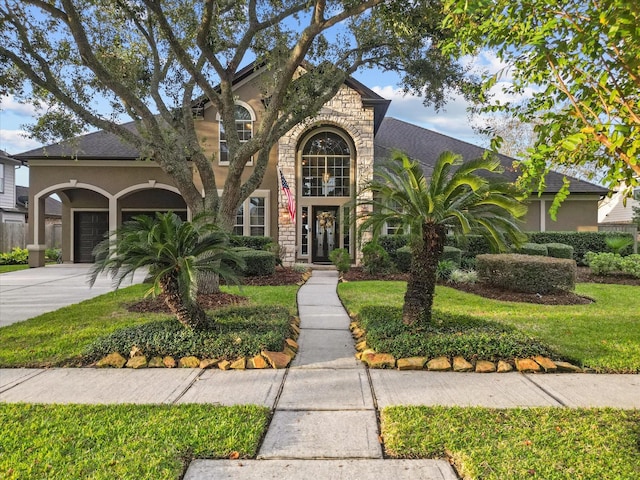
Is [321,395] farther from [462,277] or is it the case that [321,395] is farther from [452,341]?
[462,277]

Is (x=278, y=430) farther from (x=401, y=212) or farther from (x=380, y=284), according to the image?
(x=380, y=284)

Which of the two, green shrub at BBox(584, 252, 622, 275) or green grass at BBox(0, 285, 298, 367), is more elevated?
green shrub at BBox(584, 252, 622, 275)

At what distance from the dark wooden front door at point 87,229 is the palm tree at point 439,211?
17.4 metres

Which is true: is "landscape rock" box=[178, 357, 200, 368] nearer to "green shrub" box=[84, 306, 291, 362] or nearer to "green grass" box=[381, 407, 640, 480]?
"green shrub" box=[84, 306, 291, 362]

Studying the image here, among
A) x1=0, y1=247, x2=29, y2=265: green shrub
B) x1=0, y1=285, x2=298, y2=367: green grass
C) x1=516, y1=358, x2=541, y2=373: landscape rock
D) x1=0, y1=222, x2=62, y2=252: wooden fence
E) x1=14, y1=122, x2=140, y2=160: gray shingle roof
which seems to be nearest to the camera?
x1=516, y1=358, x2=541, y2=373: landscape rock

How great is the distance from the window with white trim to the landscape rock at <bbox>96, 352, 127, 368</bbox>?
11567 millimetres

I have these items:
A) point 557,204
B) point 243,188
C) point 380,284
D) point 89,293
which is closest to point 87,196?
A: point 89,293

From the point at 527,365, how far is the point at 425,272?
164 centimetres

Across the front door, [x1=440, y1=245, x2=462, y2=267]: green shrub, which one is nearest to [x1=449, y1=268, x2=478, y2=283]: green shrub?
[x1=440, y1=245, x2=462, y2=267]: green shrub

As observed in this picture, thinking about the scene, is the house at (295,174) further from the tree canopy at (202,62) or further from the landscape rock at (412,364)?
the landscape rock at (412,364)

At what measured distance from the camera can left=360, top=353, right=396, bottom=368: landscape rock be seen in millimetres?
5105

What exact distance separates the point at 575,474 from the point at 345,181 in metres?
14.5

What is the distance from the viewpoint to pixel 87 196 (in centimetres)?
1959

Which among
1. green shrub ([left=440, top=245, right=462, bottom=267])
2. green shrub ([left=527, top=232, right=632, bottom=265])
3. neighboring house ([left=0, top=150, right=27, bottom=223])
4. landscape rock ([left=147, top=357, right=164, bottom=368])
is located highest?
neighboring house ([left=0, top=150, right=27, bottom=223])
